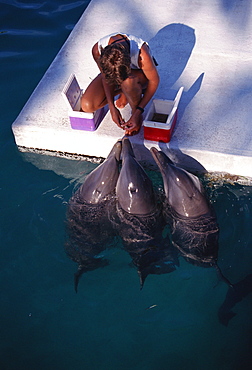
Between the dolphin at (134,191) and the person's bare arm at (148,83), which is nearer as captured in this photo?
the dolphin at (134,191)

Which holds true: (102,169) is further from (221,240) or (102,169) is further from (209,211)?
(221,240)

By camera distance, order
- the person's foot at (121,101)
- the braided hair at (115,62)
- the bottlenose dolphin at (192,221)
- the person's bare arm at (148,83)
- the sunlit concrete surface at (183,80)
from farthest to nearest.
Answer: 1. the person's foot at (121,101)
2. the sunlit concrete surface at (183,80)
3. the person's bare arm at (148,83)
4. the bottlenose dolphin at (192,221)
5. the braided hair at (115,62)

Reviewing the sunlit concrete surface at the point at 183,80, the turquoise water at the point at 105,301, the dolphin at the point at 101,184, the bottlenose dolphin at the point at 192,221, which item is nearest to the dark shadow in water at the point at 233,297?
the turquoise water at the point at 105,301

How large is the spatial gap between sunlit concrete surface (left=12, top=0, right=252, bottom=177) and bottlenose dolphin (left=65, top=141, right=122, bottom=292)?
0.82 meters

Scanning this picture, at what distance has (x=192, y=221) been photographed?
397 centimetres

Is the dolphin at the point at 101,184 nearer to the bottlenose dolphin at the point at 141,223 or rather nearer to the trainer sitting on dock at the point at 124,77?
the bottlenose dolphin at the point at 141,223

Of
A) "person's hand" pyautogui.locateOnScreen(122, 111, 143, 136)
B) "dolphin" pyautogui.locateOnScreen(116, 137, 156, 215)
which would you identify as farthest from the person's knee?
"dolphin" pyautogui.locateOnScreen(116, 137, 156, 215)

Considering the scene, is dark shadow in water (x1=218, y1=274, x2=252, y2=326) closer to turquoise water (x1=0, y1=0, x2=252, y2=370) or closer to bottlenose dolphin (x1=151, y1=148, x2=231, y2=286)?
turquoise water (x1=0, y1=0, x2=252, y2=370)

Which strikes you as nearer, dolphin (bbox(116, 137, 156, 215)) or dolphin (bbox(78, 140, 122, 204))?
dolphin (bbox(116, 137, 156, 215))

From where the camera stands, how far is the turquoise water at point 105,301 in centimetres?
366

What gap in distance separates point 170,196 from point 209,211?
1.44ft

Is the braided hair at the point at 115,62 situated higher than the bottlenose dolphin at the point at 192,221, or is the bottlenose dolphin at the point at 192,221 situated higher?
the braided hair at the point at 115,62

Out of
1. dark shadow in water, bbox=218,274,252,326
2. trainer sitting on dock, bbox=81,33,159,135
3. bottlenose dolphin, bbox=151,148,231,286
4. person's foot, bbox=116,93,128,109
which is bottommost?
dark shadow in water, bbox=218,274,252,326

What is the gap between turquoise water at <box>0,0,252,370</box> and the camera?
12.0ft
